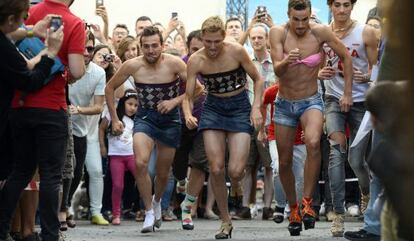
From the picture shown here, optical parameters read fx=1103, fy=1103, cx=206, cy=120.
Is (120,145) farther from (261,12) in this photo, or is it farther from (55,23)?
(55,23)

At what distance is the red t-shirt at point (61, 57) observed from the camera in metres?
7.86

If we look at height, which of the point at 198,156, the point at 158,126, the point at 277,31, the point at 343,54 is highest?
the point at 277,31

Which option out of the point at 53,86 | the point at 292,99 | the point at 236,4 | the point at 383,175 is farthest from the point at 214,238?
the point at 236,4

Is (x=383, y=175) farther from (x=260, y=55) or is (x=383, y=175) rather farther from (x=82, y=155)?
(x=260, y=55)

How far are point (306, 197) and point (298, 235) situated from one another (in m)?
0.44

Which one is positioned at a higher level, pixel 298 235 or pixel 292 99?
pixel 292 99

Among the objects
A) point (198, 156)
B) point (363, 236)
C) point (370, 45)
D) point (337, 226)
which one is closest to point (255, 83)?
point (370, 45)

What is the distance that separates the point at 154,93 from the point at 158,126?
351mm

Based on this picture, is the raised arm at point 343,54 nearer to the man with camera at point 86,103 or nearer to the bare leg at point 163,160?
the bare leg at point 163,160

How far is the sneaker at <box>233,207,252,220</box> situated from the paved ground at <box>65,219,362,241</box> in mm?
641

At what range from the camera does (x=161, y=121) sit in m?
11.6

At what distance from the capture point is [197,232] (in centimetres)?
1138

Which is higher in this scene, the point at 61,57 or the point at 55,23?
the point at 55,23

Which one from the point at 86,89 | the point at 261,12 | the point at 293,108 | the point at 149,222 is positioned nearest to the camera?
the point at 293,108
